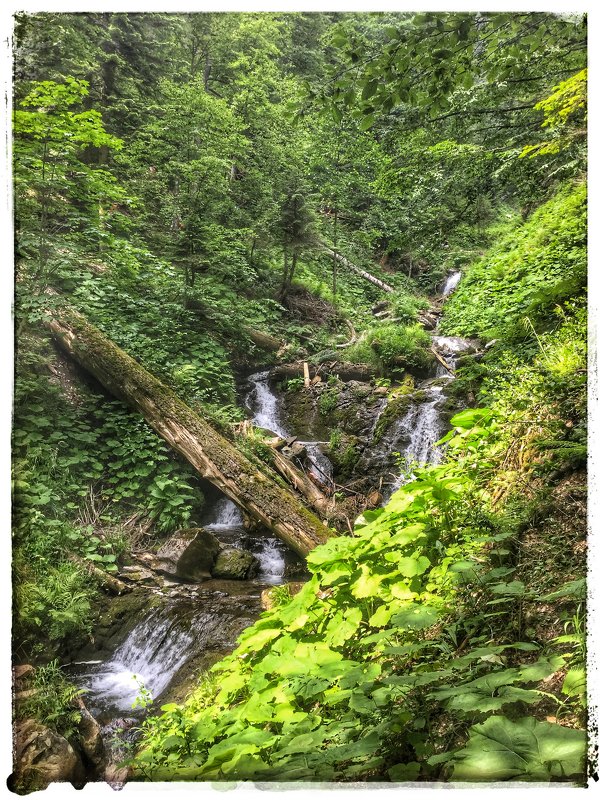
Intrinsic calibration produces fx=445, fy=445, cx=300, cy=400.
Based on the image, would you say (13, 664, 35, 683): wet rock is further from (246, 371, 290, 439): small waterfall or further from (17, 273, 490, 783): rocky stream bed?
(246, 371, 290, 439): small waterfall

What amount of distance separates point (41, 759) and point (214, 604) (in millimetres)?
1825

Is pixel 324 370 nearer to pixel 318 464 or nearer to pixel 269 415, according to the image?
pixel 269 415

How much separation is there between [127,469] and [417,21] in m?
3.60

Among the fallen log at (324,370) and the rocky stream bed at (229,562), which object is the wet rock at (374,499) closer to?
the rocky stream bed at (229,562)

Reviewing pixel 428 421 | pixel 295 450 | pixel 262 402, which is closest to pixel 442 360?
pixel 428 421

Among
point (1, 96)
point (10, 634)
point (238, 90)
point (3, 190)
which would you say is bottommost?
point (10, 634)

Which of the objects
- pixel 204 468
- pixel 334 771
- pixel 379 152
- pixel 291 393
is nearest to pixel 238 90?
pixel 379 152

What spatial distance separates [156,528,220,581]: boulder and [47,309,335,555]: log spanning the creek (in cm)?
45

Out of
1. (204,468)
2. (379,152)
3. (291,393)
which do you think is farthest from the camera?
(291,393)

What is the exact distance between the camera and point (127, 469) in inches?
154

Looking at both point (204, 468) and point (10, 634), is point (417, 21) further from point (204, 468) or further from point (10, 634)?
point (204, 468)

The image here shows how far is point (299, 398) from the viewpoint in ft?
16.2

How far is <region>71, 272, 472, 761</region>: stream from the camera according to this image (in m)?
2.84

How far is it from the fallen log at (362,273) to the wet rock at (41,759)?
12.4 feet
